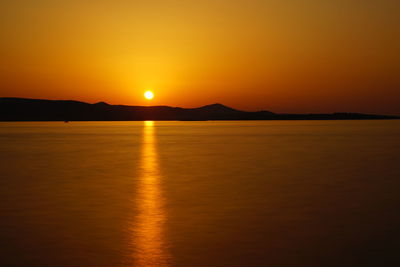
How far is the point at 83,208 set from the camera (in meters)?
13.9

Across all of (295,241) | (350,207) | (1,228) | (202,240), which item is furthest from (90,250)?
(350,207)

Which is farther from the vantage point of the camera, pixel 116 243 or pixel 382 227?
pixel 382 227

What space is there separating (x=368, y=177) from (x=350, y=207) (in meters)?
7.59

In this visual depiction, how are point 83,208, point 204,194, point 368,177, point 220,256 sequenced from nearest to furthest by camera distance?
point 220,256 < point 83,208 < point 204,194 < point 368,177

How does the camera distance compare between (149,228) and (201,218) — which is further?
(201,218)

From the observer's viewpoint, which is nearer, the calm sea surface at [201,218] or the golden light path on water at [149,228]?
the golden light path on water at [149,228]

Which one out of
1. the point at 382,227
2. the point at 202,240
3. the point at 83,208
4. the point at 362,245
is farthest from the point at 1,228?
the point at 382,227

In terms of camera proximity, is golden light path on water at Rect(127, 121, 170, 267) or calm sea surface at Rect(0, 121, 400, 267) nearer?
golden light path on water at Rect(127, 121, 170, 267)

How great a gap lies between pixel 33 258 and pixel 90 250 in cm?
107

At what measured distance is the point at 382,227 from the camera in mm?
11477

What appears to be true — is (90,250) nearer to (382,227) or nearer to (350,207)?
(382,227)

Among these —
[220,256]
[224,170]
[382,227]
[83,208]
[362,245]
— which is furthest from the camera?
[224,170]

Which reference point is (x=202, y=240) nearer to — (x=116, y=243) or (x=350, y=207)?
(x=116, y=243)

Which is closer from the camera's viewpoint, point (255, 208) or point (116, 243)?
point (116, 243)
